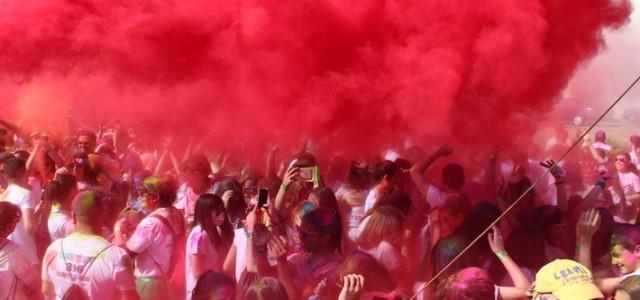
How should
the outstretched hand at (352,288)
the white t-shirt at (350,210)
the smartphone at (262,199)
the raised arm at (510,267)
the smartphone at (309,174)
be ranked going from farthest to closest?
the white t-shirt at (350,210) < the smartphone at (309,174) < the smartphone at (262,199) < the raised arm at (510,267) < the outstretched hand at (352,288)

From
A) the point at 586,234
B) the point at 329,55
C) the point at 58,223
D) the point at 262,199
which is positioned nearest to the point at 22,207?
the point at 58,223

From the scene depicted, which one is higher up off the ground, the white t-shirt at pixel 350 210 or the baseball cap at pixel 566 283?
the white t-shirt at pixel 350 210

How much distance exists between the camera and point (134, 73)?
5422 millimetres

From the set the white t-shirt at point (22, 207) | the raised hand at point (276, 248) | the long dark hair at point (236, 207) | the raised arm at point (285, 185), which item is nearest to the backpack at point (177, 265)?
the long dark hair at point (236, 207)

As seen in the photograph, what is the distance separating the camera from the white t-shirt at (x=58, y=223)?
19.6 feet

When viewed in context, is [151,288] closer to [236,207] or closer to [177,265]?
[177,265]

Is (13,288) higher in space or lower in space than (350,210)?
lower

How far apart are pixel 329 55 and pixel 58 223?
266cm

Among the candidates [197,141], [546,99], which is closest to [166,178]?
[197,141]

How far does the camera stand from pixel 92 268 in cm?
484

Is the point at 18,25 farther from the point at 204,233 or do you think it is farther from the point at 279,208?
the point at 279,208

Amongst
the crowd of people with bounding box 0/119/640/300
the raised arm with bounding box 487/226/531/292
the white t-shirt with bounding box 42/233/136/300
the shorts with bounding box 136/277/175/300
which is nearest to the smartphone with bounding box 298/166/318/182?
the crowd of people with bounding box 0/119/640/300

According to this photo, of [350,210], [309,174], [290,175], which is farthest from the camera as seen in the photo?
[350,210]

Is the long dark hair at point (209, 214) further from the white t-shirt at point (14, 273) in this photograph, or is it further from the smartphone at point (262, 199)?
the white t-shirt at point (14, 273)
